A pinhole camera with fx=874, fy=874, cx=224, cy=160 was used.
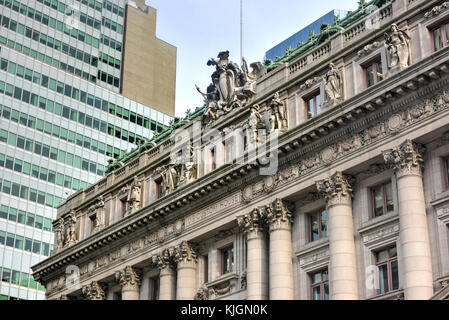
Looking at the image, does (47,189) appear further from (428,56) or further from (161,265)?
(428,56)

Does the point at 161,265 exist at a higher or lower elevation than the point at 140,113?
lower

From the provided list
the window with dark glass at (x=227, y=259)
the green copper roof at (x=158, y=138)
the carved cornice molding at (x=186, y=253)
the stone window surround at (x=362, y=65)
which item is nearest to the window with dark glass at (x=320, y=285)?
the window with dark glass at (x=227, y=259)

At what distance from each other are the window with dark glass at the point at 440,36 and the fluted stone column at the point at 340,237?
894 centimetres

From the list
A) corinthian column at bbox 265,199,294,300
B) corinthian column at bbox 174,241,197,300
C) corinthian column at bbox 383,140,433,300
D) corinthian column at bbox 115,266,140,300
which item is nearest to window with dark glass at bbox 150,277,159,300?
corinthian column at bbox 115,266,140,300

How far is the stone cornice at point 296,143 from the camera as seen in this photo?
46.3 meters

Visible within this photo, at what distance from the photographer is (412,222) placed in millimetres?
44750

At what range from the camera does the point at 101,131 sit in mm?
116062

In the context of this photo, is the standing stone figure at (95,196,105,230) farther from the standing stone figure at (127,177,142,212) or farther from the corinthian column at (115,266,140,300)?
the corinthian column at (115,266,140,300)

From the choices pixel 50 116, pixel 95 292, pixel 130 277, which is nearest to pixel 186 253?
pixel 130 277

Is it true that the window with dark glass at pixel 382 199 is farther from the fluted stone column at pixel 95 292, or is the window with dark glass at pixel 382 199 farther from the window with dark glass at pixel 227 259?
the fluted stone column at pixel 95 292

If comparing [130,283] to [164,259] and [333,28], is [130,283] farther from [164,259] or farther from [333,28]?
[333,28]

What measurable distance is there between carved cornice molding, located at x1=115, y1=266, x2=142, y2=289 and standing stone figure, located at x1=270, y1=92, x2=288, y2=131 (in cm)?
1739
